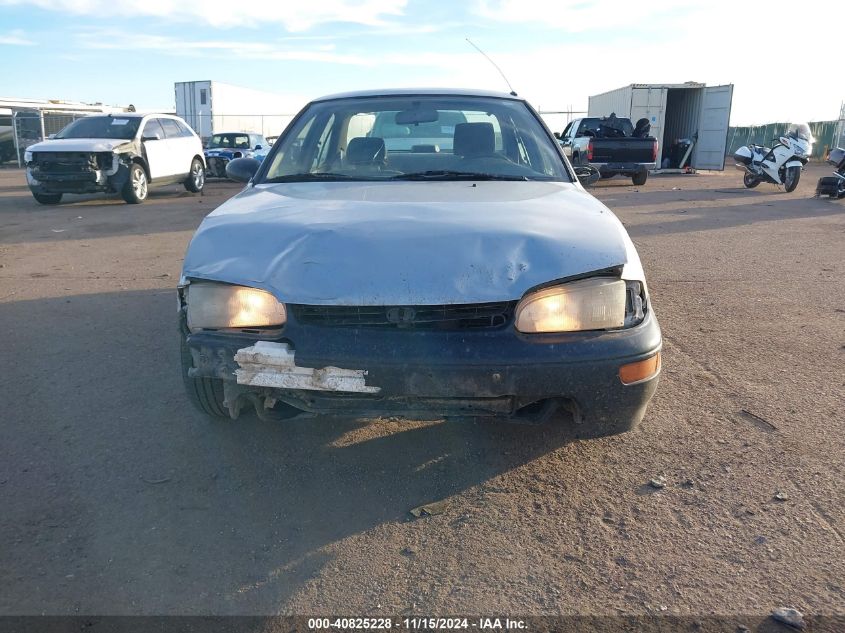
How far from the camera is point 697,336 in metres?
4.76

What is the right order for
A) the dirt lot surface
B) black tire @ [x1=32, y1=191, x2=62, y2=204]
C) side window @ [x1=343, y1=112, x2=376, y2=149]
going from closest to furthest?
the dirt lot surface < side window @ [x1=343, y1=112, x2=376, y2=149] < black tire @ [x1=32, y1=191, x2=62, y2=204]

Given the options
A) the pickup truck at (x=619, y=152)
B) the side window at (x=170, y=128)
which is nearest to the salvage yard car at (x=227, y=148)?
the side window at (x=170, y=128)

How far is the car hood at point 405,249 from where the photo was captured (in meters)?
2.37

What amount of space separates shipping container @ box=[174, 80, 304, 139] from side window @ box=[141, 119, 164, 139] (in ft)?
55.0

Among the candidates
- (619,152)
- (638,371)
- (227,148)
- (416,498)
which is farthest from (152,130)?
(638,371)

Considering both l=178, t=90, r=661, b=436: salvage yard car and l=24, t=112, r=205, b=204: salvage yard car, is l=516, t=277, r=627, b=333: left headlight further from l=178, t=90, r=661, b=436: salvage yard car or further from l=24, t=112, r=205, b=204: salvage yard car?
l=24, t=112, r=205, b=204: salvage yard car

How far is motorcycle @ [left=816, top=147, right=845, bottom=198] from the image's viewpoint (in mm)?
13470

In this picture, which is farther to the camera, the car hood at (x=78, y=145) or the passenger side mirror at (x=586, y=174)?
the car hood at (x=78, y=145)

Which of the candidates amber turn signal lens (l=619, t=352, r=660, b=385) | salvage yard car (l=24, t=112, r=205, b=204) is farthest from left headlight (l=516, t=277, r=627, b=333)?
salvage yard car (l=24, t=112, r=205, b=204)

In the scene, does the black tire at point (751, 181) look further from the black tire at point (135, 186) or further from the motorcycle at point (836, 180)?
the black tire at point (135, 186)

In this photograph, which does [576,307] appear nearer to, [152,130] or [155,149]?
[155,149]

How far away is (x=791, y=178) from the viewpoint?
15.2 metres

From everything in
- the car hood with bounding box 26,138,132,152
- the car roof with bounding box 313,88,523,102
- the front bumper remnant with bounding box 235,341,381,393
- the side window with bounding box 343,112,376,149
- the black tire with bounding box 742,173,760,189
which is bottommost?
the front bumper remnant with bounding box 235,341,381,393

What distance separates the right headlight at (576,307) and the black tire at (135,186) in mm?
12293
